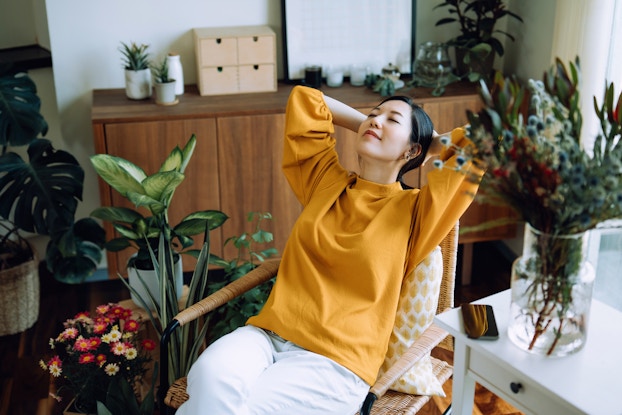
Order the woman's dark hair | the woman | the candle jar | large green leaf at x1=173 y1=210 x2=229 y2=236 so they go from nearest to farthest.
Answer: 1. the woman
2. the woman's dark hair
3. large green leaf at x1=173 y1=210 x2=229 y2=236
4. the candle jar

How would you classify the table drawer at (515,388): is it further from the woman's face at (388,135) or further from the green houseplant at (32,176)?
the green houseplant at (32,176)

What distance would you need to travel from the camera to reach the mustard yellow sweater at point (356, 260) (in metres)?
2.12

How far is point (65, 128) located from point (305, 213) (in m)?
1.62

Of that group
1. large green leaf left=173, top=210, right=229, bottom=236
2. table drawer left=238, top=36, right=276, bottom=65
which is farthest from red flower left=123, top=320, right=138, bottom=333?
table drawer left=238, top=36, right=276, bottom=65

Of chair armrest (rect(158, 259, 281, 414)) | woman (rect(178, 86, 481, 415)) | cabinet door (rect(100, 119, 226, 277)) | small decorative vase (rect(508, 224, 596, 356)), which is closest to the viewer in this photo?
small decorative vase (rect(508, 224, 596, 356))

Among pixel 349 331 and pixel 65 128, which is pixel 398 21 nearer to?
pixel 65 128

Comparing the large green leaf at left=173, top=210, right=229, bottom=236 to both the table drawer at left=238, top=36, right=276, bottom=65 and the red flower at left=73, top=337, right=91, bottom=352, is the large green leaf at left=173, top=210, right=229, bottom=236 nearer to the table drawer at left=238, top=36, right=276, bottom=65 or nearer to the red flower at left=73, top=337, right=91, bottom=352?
the red flower at left=73, top=337, right=91, bottom=352

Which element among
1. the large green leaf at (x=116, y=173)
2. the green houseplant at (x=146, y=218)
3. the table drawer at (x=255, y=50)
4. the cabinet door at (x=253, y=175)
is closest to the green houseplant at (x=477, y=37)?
the table drawer at (x=255, y=50)

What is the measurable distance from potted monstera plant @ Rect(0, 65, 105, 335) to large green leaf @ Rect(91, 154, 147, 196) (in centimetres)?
56

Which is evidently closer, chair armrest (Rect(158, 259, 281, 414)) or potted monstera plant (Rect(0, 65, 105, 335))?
chair armrest (Rect(158, 259, 281, 414))

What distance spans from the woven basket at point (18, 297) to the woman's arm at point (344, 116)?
5.01 feet

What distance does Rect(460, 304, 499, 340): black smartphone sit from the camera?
1.87 meters

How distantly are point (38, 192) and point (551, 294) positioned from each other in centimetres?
205

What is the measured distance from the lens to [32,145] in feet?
10.2
